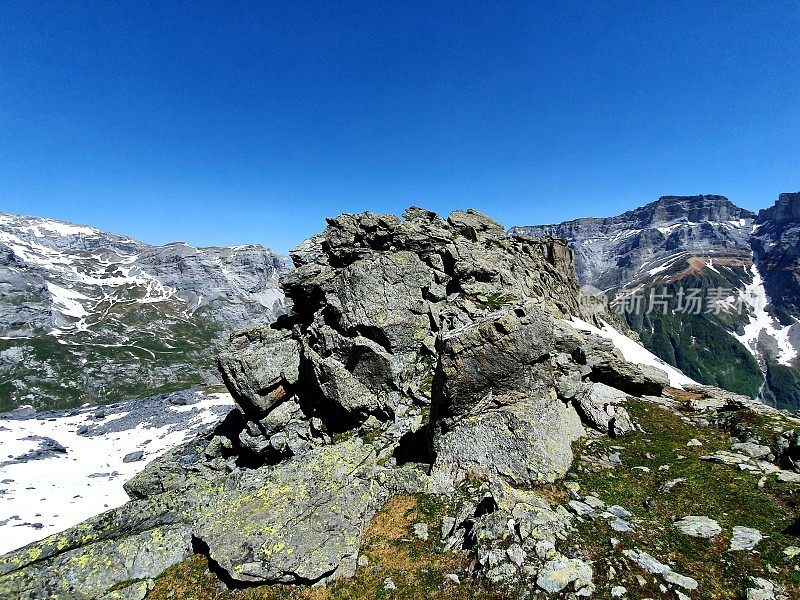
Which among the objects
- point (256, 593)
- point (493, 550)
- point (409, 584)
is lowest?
point (256, 593)

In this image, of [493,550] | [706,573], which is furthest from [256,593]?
[706,573]

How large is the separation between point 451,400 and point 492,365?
3.46 metres

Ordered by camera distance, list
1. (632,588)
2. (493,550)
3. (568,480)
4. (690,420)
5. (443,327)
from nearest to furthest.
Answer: (632,588)
(493,550)
(568,480)
(690,420)
(443,327)

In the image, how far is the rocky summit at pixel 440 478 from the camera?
1539 centimetres

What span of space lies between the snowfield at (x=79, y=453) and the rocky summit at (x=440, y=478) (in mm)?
51142

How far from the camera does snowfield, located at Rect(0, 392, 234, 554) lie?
222ft

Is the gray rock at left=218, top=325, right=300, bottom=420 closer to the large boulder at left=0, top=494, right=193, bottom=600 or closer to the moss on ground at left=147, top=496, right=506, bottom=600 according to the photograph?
the large boulder at left=0, top=494, right=193, bottom=600

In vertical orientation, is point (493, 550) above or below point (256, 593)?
above

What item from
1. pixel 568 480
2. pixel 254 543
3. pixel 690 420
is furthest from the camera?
pixel 690 420

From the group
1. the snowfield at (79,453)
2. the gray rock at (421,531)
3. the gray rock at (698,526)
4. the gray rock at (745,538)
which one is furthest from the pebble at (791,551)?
the snowfield at (79,453)

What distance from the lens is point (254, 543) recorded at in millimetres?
18062

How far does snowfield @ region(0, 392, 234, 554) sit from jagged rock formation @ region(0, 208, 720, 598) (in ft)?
165

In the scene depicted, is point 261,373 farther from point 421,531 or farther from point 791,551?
point 791,551

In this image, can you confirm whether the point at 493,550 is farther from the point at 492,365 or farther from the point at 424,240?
the point at 424,240
